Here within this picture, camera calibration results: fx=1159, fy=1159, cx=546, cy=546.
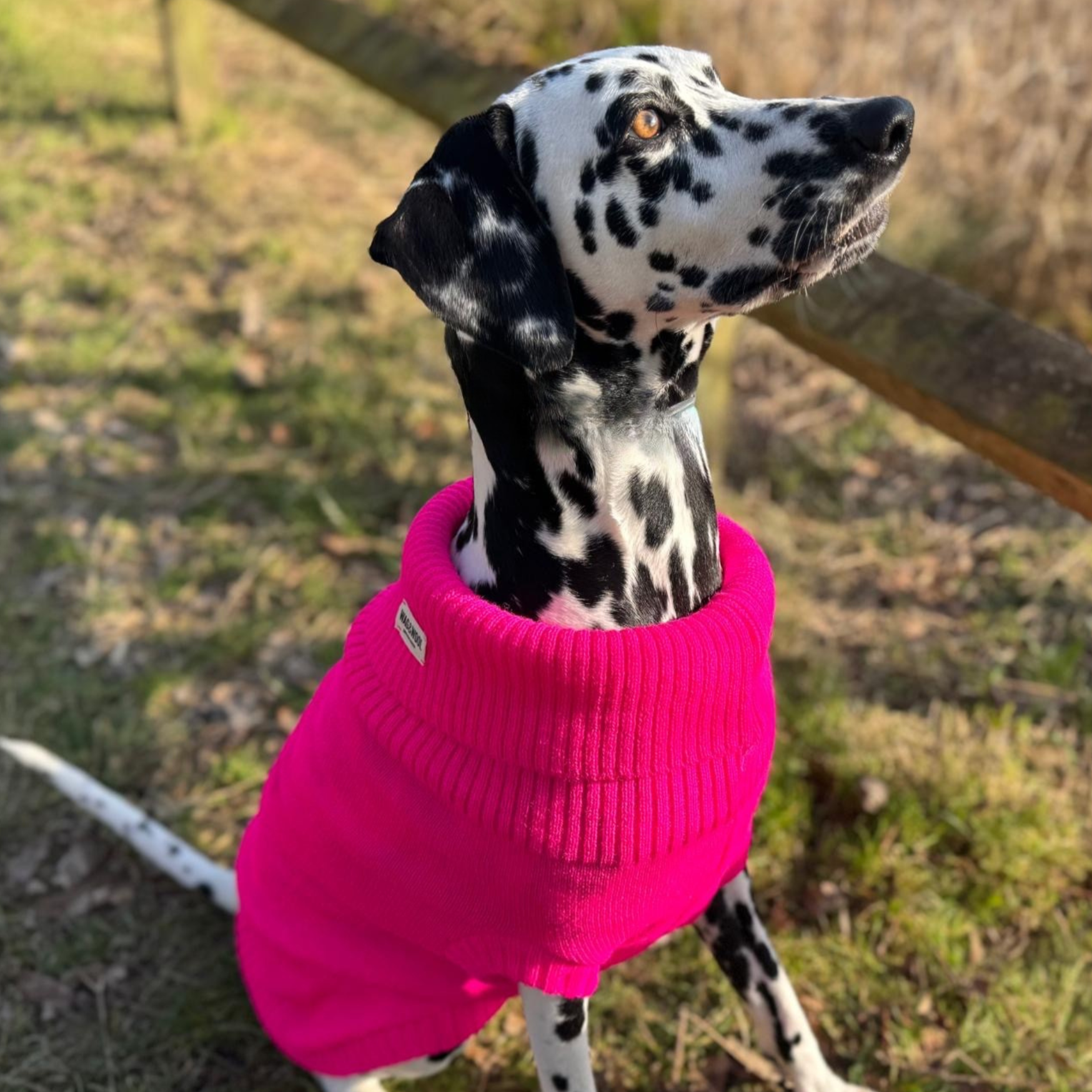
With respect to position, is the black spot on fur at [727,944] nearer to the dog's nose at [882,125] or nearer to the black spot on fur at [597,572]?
the black spot on fur at [597,572]

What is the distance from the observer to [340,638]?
12.7ft

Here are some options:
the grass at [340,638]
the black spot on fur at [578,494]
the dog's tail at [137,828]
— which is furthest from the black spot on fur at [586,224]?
the dog's tail at [137,828]

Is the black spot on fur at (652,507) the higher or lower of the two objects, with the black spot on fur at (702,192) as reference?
lower

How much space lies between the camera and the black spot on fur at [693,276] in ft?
6.16

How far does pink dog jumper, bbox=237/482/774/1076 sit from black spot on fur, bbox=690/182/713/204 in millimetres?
668

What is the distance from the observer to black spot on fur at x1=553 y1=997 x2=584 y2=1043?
82.8 inches

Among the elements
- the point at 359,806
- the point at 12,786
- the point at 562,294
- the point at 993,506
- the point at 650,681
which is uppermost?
the point at 562,294

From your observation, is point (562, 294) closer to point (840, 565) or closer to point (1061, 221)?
point (840, 565)

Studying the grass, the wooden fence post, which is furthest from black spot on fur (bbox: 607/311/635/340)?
the wooden fence post

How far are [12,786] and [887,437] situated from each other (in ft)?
11.4

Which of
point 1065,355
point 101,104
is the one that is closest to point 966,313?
point 1065,355

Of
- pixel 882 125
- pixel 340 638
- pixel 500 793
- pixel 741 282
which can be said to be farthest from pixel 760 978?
pixel 340 638

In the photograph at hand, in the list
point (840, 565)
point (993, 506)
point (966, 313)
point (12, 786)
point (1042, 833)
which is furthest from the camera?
point (993, 506)

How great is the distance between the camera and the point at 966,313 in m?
2.66
